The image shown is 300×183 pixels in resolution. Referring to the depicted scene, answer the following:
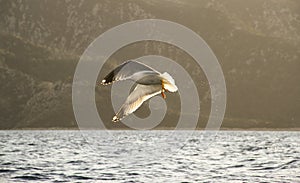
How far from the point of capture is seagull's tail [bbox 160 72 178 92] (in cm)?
1664

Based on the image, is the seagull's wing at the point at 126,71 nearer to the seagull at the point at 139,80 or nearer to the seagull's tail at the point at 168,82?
the seagull at the point at 139,80

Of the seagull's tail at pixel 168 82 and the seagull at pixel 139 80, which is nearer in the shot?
the seagull at pixel 139 80

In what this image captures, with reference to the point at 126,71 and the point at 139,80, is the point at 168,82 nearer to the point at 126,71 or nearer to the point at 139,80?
the point at 139,80

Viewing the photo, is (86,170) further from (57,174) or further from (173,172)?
(173,172)

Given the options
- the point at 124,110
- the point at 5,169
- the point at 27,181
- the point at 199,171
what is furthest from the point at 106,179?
the point at 124,110

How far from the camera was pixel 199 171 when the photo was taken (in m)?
64.7

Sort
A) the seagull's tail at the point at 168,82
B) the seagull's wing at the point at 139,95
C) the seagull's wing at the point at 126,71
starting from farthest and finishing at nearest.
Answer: the seagull's wing at the point at 139,95 → the seagull's tail at the point at 168,82 → the seagull's wing at the point at 126,71

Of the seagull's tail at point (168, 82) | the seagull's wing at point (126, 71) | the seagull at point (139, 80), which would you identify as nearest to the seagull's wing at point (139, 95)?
the seagull at point (139, 80)

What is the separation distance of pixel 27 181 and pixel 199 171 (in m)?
19.5

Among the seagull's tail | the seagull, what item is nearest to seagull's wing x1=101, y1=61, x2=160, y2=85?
the seagull

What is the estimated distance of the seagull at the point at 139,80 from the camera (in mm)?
15883

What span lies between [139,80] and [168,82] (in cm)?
92

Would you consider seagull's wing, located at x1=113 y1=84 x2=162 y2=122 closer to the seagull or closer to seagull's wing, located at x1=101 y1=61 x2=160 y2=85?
the seagull

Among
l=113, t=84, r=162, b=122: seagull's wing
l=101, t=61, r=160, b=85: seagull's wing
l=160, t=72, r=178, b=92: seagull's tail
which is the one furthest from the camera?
l=113, t=84, r=162, b=122: seagull's wing
